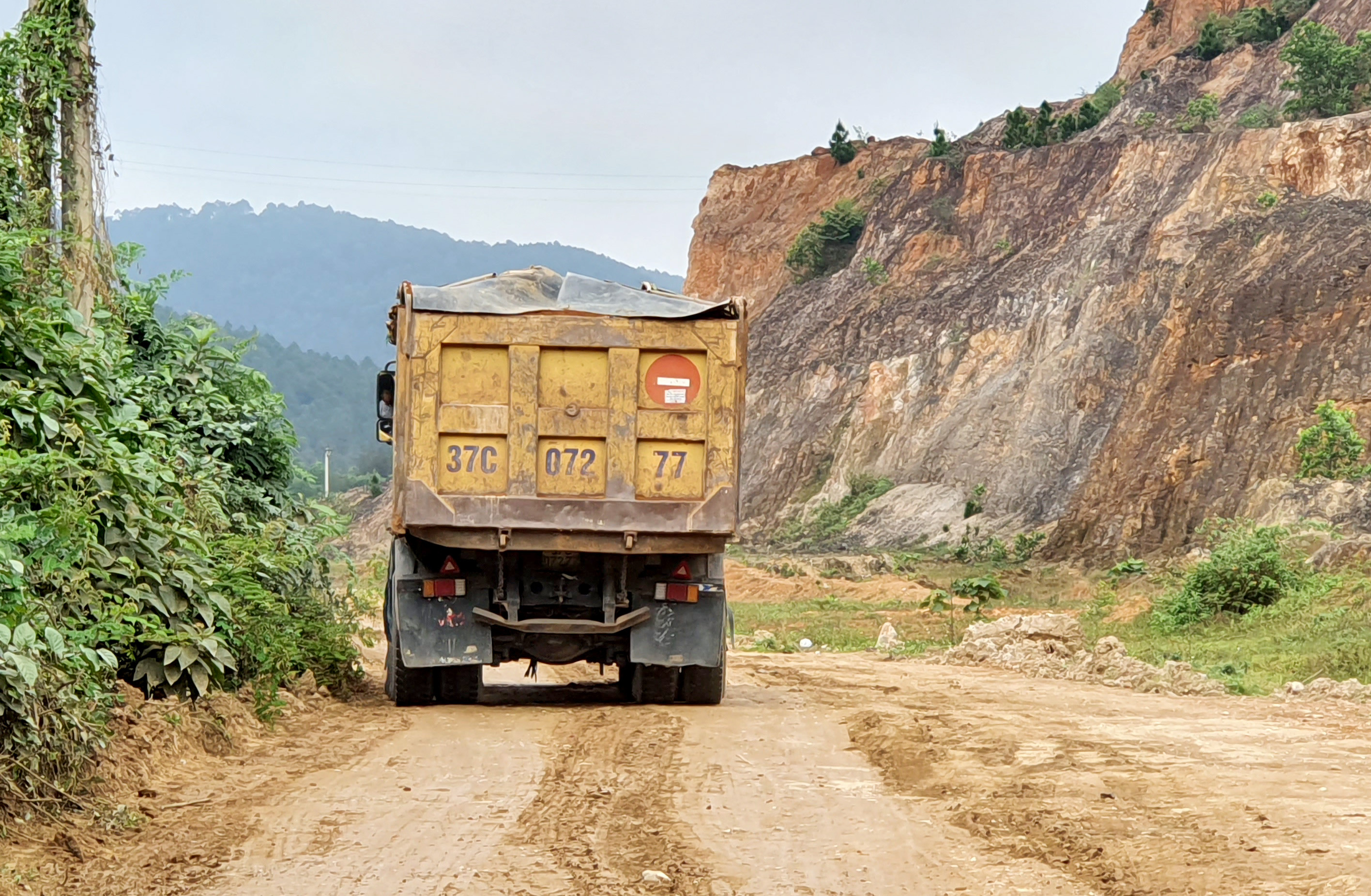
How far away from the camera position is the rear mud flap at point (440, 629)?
1127 cm

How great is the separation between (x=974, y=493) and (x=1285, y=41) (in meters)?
22.3

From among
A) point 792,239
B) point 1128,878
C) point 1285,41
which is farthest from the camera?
point 792,239

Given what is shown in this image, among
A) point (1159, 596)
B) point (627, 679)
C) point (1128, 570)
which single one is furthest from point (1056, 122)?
point (627, 679)

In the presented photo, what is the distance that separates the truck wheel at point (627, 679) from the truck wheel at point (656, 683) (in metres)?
0.09

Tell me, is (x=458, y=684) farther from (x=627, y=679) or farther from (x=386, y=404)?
(x=386, y=404)

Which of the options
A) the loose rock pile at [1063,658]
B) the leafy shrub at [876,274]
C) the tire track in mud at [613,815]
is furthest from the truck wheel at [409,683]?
the leafy shrub at [876,274]

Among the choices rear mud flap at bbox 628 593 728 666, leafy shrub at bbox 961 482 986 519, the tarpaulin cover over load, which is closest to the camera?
the tarpaulin cover over load

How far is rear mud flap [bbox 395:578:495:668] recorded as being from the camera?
11273mm

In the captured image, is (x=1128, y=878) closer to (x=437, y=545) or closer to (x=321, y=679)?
(x=437, y=545)

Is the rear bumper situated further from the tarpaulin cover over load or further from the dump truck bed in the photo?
the tarpaulin cover over load

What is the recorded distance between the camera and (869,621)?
26484 mm

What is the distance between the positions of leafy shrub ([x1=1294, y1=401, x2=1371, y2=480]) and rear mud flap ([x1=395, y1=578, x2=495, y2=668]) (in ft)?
80.3

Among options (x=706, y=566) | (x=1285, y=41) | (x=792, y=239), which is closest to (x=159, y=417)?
(x=706, y=566)

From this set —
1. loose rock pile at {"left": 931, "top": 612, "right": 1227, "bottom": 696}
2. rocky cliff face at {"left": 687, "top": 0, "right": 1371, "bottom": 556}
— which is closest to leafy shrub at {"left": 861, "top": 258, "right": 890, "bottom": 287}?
rocky cliff face at {"left": 687, "top": 0, "right": 1371, "bottom": 556}
